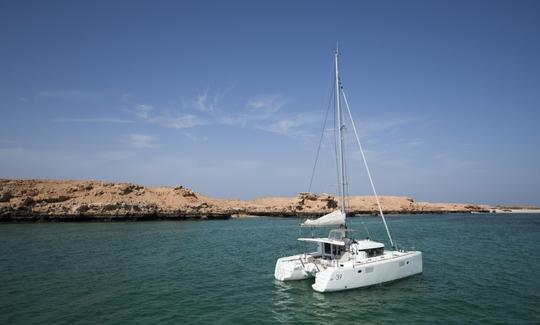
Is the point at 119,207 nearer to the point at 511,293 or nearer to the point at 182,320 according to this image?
the point at 182,320

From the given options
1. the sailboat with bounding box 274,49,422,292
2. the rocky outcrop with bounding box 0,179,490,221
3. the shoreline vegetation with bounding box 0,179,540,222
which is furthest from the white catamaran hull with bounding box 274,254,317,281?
the shoreline vegetation with bounding box 0,179,540,222

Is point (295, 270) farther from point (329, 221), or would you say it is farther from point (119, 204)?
point (119, 204)

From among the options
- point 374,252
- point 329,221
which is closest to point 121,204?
point 329,221

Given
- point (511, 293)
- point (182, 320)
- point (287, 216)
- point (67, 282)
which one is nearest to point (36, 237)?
point (67, 282)

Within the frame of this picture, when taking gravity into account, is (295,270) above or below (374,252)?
below

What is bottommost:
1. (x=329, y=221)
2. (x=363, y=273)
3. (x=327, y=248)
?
(x=363, y=273)

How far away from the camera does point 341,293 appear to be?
56.8 ft

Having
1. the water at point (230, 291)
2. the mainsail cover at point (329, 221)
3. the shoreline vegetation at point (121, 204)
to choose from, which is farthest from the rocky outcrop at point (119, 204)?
the mainsail cover at point (329, 221)

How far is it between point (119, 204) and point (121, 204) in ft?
1.09

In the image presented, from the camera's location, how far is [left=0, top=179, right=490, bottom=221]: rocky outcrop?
198ft

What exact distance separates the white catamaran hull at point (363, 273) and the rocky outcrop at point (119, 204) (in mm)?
42134

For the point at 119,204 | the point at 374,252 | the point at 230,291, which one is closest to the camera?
the point at 230,291

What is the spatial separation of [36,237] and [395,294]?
36105mm

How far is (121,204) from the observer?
65250mm
